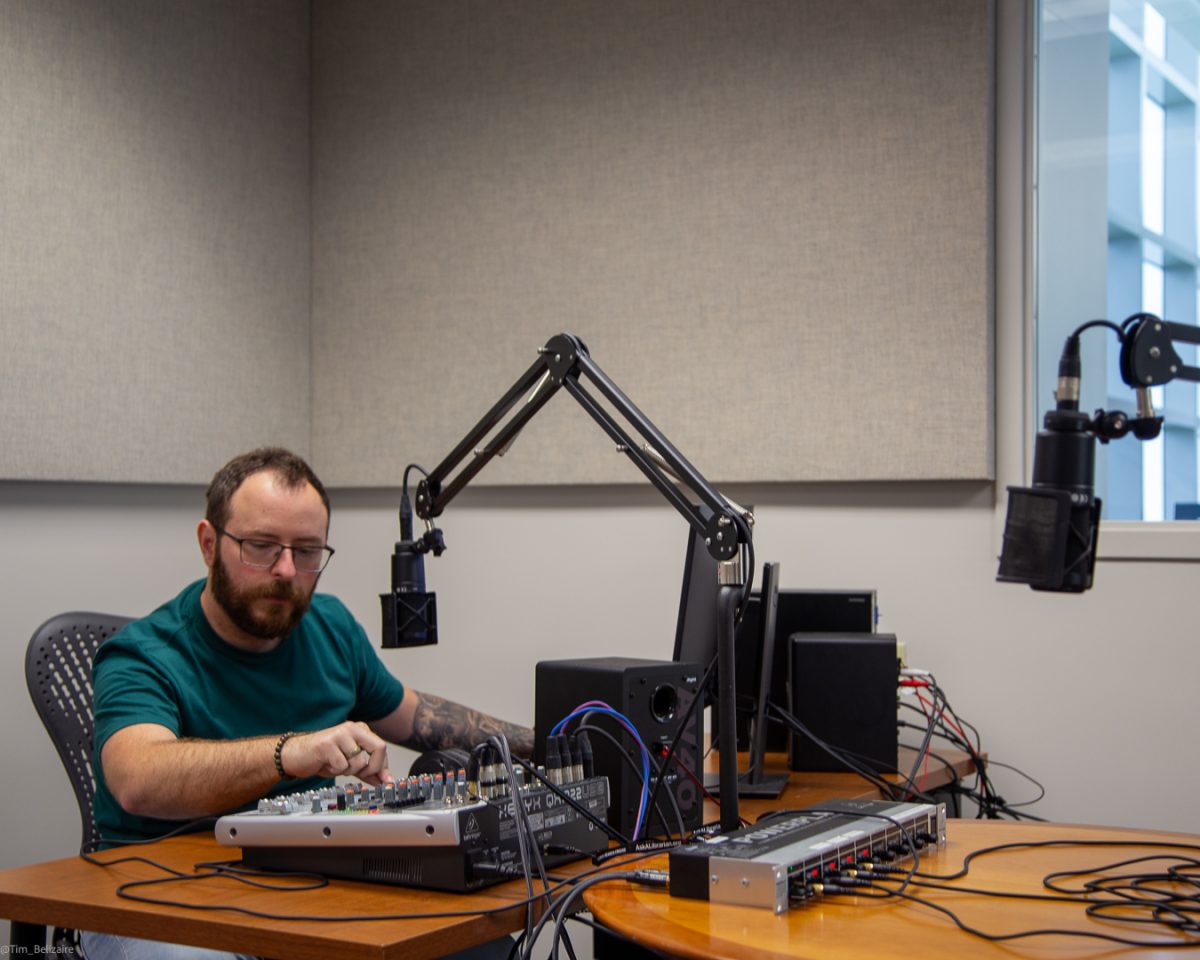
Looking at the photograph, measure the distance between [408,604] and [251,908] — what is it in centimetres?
53

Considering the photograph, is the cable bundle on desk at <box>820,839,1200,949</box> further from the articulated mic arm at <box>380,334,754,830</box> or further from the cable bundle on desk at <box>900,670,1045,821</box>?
the cable bundle on desk at <box>900,670,1045,821</box>

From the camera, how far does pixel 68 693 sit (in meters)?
2.21

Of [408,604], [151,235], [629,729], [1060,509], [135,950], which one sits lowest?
[135,950]

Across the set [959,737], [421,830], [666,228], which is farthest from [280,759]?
[666,228]

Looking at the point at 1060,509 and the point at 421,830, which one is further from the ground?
the point at 1060,509

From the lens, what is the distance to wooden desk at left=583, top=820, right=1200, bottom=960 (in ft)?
3.43

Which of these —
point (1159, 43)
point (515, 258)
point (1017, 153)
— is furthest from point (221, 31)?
point (1159, 43)

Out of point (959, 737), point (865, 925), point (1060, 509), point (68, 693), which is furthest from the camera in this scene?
point (959, 737)

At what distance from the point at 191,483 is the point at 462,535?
70cm

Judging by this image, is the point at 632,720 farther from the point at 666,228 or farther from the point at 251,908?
the point at 666,228

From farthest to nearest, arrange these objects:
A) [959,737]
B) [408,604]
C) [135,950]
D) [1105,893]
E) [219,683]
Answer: [959,737]
[219,683]
[408,604]
[135,950]
[1105,893]

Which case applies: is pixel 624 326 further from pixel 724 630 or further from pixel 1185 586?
pixel 724 630

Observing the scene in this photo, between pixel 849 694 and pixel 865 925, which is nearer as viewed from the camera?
pixel 865 925

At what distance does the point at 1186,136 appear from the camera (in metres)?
2.65
